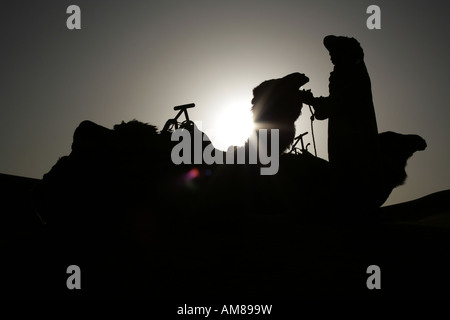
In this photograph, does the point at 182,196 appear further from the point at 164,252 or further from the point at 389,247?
the point at 389,247

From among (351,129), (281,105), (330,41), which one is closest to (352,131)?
(351,129)

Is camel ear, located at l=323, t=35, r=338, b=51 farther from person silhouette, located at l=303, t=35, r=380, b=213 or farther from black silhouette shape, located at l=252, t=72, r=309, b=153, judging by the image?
black silhouette shape, located at l=252, t=72, r=309, b=153

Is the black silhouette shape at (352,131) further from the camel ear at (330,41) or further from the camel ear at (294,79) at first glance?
the camel ear at (294,79)

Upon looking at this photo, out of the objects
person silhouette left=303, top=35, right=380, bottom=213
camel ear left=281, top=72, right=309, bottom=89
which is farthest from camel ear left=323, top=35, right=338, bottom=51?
camel ear left=281, top=72, right=309, bottom=89

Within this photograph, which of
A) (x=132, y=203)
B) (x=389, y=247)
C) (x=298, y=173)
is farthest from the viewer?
(x=298, y=173)

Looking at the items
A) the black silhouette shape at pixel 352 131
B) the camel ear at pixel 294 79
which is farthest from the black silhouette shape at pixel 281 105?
the black silhouette shape at pixel 352 131

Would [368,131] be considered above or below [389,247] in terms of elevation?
above

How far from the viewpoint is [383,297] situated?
85.1 inches

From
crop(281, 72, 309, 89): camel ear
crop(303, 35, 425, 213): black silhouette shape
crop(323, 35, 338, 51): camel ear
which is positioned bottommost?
crop(303, 35, 425, 213): black silhouette shape
